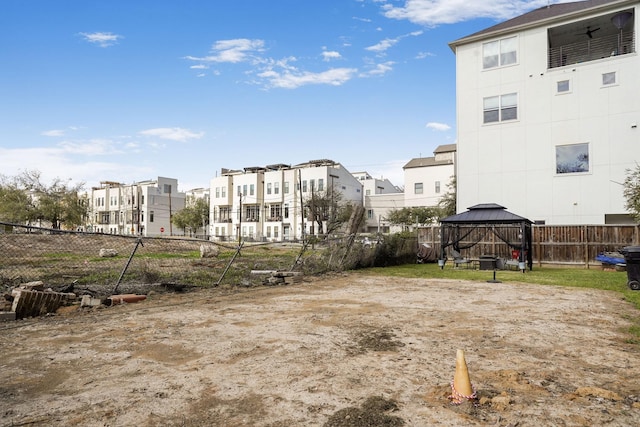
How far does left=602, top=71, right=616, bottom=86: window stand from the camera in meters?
24.4

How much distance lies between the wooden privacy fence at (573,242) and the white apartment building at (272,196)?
139ft

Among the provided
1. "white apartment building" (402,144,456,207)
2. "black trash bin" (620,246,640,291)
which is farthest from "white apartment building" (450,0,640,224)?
"white apartment building" (402,144,456,207)

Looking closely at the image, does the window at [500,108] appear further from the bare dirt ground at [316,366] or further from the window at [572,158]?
the bare dirt ground at [316,366]

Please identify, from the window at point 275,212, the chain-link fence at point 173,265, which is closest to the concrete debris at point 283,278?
the chain-link fence at point 173,265

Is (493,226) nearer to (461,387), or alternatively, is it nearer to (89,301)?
(89,301)

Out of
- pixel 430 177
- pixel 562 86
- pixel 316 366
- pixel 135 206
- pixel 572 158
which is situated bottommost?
pixel 316 366

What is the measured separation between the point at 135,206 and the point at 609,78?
91.0m

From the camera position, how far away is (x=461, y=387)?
13.6ft

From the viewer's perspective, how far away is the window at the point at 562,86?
2564cm

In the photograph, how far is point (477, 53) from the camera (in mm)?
28766

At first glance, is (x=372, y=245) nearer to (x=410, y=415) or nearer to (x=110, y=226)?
(x=410, y=415)

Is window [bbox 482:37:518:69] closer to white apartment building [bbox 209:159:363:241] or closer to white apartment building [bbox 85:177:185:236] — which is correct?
white apartment building [bbox 209:159:363:241]

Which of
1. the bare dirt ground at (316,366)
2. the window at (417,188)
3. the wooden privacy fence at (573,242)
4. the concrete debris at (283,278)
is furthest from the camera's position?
the window at (417,188)

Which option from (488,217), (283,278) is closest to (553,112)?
(488,217)
